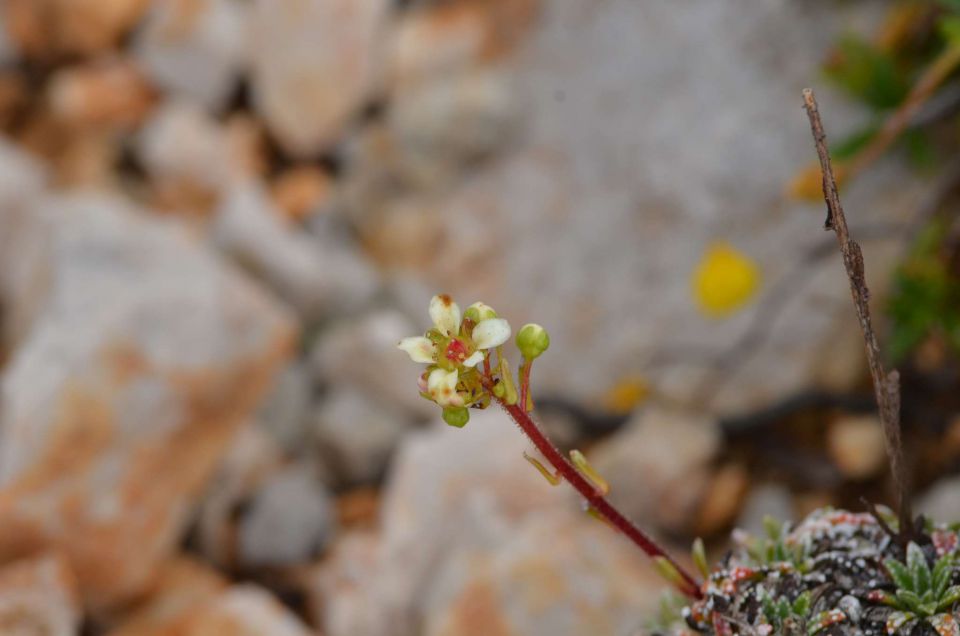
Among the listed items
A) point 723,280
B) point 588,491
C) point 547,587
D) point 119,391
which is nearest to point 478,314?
point 588,491

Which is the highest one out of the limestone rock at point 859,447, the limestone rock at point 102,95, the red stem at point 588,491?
the limestone rock at point 102,95

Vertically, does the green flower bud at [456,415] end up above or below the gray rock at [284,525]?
below

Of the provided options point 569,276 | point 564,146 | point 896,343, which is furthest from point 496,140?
point 896,343

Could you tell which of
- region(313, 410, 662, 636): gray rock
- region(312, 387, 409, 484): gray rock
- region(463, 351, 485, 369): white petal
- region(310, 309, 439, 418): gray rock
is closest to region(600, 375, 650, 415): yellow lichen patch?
region(313, 410, 662, 636): gray rock

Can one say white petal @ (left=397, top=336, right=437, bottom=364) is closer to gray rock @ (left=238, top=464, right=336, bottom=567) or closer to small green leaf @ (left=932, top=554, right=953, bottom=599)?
small green leaf @ (left=932, top=554, right=953, bottom=599)

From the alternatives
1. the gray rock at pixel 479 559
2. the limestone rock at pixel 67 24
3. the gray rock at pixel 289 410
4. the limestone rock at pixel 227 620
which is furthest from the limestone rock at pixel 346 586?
the limestone rock at pixel 67 24

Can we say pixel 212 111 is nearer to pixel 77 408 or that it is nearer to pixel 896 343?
pixel 77 408

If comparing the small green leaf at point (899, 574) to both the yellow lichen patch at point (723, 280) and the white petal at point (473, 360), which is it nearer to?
the white petal at point (473, 360)
